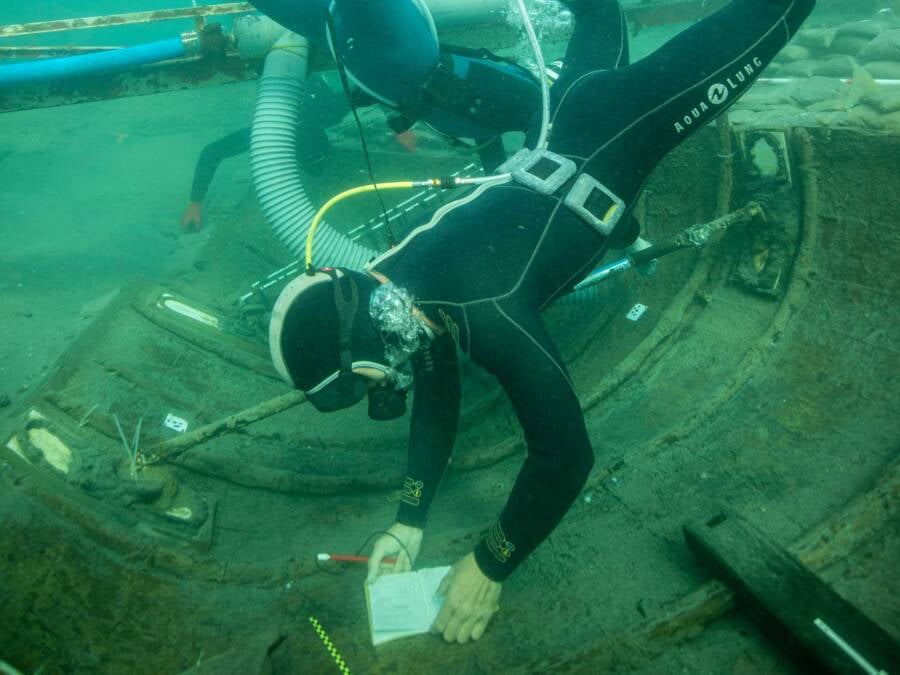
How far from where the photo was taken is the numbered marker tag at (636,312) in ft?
11.4

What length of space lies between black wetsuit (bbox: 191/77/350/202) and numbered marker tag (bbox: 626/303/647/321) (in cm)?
344

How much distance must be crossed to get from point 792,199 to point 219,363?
440cm

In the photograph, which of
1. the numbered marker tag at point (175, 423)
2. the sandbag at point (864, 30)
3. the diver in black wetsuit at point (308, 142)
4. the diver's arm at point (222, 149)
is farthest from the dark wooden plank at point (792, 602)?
the sandbag at point (864, 30)

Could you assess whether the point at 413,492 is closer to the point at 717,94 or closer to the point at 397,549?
the point at 397,549

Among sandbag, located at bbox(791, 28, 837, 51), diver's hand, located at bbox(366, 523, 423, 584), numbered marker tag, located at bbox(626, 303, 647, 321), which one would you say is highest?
sandbag, located at bbox(791, 28, 837, 51)

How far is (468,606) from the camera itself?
194cm

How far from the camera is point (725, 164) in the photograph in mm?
3322

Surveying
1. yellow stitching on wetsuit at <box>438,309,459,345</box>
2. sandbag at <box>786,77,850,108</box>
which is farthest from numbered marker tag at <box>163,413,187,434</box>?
sandbag at <box>786,77,850,108</box>

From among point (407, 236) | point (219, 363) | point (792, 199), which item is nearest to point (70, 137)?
point (219, 363)

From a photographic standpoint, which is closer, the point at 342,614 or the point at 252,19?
the point at 342,614

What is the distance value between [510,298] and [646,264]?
1.93m

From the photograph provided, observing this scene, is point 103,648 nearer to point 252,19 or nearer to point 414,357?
point 414,357

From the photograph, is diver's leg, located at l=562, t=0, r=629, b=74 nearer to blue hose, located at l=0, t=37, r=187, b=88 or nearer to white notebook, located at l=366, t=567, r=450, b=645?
white notebook, located at l=366, t=567, r=450, b=645

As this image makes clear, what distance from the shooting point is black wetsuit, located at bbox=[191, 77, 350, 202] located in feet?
17.9
